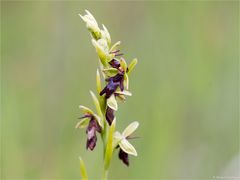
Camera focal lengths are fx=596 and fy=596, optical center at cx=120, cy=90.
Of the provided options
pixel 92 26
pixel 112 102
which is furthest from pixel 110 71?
pixel 92 26

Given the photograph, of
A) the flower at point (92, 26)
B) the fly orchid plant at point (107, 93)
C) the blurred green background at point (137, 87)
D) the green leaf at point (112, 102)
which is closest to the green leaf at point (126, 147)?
the fly orchid plant at point (107, 93)

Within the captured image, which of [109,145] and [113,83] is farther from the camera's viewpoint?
[109,145]

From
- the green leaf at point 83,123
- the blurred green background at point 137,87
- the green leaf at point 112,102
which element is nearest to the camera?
the green leaf at point 112,102

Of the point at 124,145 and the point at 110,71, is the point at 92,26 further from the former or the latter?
the point at 124,145

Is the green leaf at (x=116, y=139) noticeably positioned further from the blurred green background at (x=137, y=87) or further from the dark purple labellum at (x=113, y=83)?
the blurred green background at (x=137, y=87)

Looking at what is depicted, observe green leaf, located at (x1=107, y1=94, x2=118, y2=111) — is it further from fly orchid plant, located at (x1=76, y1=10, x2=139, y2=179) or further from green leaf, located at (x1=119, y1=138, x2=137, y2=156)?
green leaf, located at (x1=119, y1=138, x2=137, y2=156)

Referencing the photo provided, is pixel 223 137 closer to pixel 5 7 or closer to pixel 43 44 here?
pixel 43 44

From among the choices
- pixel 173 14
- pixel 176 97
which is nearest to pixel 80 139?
pixel 176 97

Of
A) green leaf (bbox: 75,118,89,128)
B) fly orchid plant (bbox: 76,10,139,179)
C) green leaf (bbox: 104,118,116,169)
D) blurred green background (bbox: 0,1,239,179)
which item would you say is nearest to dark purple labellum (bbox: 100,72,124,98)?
fly orchid plant (bbox: 76,10,139,179)
